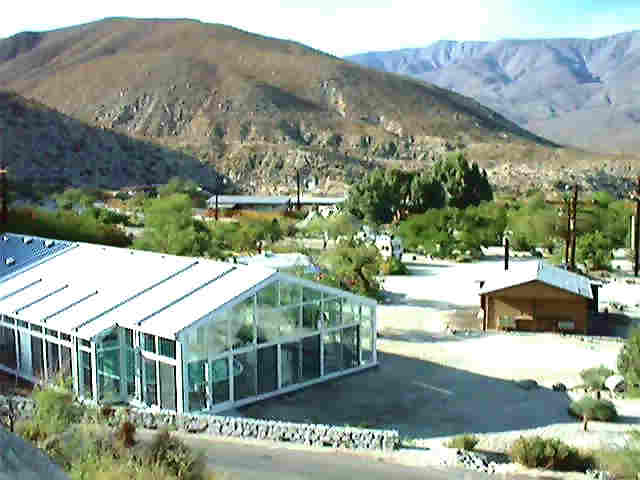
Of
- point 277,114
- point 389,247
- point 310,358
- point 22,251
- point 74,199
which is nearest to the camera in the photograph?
point 310,358

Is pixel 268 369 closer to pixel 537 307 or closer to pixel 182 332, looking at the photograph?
pixel 182 332

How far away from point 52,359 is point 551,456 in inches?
445

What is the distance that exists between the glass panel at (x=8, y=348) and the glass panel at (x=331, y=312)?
747 centimetres

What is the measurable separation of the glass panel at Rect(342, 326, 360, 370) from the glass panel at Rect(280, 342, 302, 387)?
164cm

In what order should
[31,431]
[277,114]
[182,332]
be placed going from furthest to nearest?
[277,114] → [182,332] → [31,431]

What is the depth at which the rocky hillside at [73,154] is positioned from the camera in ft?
270

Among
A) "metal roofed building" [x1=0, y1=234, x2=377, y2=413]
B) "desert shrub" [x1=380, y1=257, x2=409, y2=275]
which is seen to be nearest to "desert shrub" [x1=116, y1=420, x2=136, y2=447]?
"metal roofed building" [x1=0, y1=234, x2=377, y2=413]

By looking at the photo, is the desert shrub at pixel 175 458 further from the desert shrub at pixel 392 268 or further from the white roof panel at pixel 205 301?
the desert shrub at pixel 392 268

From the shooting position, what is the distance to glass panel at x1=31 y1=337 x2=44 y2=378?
66.9 feet

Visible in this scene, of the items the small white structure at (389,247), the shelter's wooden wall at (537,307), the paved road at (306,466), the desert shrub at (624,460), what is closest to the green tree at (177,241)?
the small white structure at (389,247)

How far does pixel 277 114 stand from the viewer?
11875 centimetres

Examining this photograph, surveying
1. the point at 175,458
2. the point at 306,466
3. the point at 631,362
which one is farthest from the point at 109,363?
the point at 631,362

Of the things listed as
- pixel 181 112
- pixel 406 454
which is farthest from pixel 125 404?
pixel 181 112

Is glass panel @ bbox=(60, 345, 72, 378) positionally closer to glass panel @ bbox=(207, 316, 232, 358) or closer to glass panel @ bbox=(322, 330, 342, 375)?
glass panel @ bbox=(207, 316, 232, 358)
